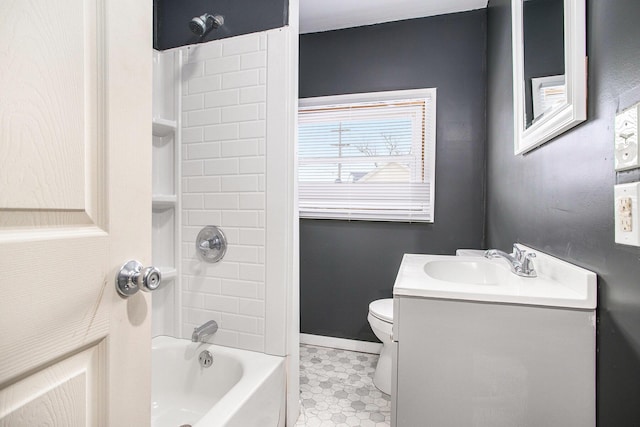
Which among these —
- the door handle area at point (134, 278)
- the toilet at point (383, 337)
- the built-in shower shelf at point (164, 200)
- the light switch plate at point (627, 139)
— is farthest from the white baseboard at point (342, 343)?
the door handle area at point (134, 278)

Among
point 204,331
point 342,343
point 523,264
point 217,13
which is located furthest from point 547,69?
point 342,343

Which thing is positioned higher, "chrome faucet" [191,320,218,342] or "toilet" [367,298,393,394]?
"chrome faucet" [191,320,218,342]

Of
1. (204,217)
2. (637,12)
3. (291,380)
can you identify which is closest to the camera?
(637,12)

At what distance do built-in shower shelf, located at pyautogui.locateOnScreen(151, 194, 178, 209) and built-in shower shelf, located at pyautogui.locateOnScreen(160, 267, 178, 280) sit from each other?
34cm

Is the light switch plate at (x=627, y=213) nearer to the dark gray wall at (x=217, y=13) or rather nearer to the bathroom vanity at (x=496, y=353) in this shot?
the bathroom vanity at (x=496, y=353)

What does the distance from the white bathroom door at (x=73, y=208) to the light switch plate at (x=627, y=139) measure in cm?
106

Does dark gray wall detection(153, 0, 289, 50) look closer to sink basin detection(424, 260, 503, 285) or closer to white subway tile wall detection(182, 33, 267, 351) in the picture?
white subway tile wall detection(182, 33, 267, 351)

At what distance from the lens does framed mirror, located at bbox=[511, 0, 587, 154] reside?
997 millimetres

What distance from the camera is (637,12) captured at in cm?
76

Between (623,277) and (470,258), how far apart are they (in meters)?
0.82

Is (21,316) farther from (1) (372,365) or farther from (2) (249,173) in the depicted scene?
(1) (372,365)

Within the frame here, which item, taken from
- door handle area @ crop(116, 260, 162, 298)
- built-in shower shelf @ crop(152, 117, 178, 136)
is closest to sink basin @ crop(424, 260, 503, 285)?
door handle area @ crop(116, 260, 162, 298)

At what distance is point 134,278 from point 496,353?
3.32 feet

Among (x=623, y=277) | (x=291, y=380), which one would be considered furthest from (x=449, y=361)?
(x=291, y=380)
